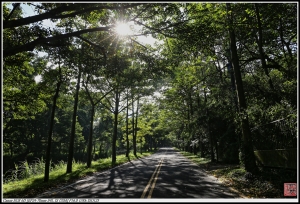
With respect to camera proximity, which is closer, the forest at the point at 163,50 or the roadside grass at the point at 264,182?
the roadside grass at the point at 264,182

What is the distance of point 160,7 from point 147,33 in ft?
4.55

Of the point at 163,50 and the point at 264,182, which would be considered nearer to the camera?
the point at 264,182

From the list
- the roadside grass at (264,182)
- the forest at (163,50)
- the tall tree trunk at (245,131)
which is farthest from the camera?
the tall tree trunk at (245,131)

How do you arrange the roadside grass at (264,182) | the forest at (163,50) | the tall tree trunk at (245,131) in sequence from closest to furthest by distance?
1. the roadside grass at (264,182)
2. the forest at (163,50)
3. the tall tree trunk at (245,131)

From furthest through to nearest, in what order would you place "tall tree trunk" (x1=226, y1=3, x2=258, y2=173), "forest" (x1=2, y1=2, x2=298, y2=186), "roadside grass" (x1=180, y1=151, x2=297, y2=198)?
1. "tall tree trunk" (x1=226, y1=3, x2=258, y2=173)
2. "forest" (x1=2, y1=2, x2=298, y2=186)
3. "roadside grass" (x1=180, y1=151, x2=297, y2=198)

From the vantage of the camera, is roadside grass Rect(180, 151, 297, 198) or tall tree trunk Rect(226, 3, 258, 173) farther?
tall tree trunk Rect(226, 3, 258, 173)

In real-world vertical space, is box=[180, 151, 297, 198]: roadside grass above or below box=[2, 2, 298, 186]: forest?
below

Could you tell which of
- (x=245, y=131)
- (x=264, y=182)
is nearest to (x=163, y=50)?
(x=245, y=131)

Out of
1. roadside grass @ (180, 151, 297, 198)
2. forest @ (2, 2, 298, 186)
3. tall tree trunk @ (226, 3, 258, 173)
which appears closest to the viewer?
roadside grass @ (180, 151, 297, 198)

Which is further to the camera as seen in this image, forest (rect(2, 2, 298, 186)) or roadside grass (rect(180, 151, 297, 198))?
forest (rect(2, 2, 298, 186))

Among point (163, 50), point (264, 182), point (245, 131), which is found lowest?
point (264, 182)

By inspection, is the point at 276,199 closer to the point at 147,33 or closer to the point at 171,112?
the point at 147,33

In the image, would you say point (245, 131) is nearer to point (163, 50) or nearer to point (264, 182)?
point (264, 182)

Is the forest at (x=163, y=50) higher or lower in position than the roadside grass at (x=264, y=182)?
higher
